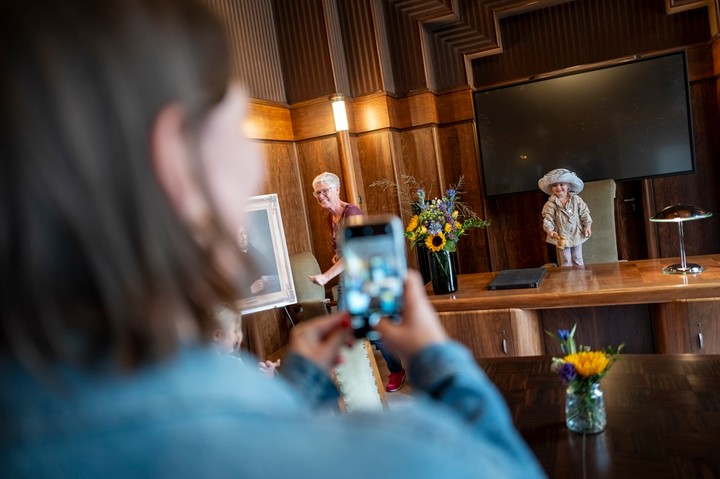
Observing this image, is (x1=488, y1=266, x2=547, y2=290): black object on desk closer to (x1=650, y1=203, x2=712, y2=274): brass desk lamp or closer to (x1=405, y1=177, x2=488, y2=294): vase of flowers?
(x1=405, y1=177, x2=488, y2=294): vase of flowers

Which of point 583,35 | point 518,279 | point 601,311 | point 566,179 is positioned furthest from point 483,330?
point 583,35

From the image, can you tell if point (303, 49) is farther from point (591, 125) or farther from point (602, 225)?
point (602, 225)

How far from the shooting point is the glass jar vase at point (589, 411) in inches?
54.1

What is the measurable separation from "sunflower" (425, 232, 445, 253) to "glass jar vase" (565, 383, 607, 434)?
1749 mm

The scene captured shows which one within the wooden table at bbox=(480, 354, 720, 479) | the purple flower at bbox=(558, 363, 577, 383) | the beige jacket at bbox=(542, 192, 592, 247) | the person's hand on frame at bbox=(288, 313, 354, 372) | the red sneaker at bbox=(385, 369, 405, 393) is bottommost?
the red sneaker at bbox=(385, 369, 405, 393)

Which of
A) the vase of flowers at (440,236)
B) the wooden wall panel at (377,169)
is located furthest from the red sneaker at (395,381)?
the wooden wall panel at (377,169)

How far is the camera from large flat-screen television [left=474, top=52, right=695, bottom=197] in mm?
4324

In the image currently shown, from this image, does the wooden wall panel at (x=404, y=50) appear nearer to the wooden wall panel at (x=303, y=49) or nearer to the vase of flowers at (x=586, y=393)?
the wooden wall panel at (x=303, y=49)

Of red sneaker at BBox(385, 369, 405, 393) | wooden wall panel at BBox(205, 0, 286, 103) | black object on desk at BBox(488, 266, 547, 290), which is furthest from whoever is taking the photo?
wooden wall panel at BBox(205, 0, 286, 103)

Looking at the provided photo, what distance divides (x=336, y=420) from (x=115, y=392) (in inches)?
5.2

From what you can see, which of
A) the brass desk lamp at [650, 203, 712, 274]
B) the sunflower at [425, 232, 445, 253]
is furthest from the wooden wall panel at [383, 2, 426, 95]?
the brass desk lamp at [650, 203, 712, 274]

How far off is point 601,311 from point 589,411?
1.82m

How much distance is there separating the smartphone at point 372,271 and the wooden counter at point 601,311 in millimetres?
2366

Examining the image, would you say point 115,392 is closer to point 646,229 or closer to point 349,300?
point 349,300
